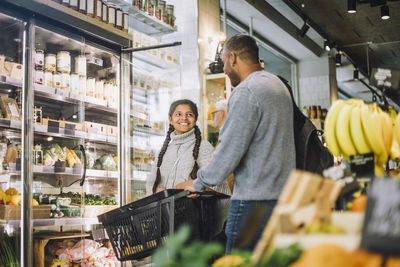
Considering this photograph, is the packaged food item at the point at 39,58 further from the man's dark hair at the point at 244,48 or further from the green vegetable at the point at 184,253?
the green vegetable at the point at 184,253

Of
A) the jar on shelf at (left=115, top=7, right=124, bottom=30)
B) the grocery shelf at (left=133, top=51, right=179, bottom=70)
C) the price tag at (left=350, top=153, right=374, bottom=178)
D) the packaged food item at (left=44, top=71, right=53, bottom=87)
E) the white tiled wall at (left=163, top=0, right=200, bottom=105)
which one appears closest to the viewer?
the price tag at (left=350, top=153, right=374, bottom=178)

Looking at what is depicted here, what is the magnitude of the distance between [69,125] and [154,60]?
51.0 inches

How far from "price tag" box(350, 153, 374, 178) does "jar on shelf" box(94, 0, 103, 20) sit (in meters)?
3.21

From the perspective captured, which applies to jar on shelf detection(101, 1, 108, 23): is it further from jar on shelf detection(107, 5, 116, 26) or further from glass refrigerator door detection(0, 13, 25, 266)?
glass refrigerator door detection(0, 13, 25, 266)

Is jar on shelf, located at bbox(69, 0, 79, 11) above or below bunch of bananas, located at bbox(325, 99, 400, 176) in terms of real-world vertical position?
above

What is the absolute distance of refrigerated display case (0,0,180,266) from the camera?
3436mm

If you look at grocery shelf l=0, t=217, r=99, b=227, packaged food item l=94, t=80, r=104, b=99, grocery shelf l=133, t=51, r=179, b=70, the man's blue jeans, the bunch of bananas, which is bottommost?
grocery shelf l=0, t=217, r=99, b=227

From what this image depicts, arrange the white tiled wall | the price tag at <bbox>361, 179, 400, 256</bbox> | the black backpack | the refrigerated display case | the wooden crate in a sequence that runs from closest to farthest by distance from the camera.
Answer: the price tag at <bbox>361, 179, 400, 256</bbox> → the black backpack → the wooden crate → the refrigerated display case → the white tiled wall

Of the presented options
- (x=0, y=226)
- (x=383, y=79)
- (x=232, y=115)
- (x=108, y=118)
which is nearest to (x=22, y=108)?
(x=0, y=226)

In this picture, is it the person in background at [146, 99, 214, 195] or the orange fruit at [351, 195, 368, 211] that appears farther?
the person in background at [146, 99, 214, 195]

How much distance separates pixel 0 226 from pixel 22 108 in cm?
82

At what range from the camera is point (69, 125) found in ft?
13.2

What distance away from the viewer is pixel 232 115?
6.86ft

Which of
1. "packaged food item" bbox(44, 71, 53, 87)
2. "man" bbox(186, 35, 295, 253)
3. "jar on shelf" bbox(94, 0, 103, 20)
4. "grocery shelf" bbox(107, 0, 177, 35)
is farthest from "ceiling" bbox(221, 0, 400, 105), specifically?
"man" bbox(186, 35, 295, 253)
